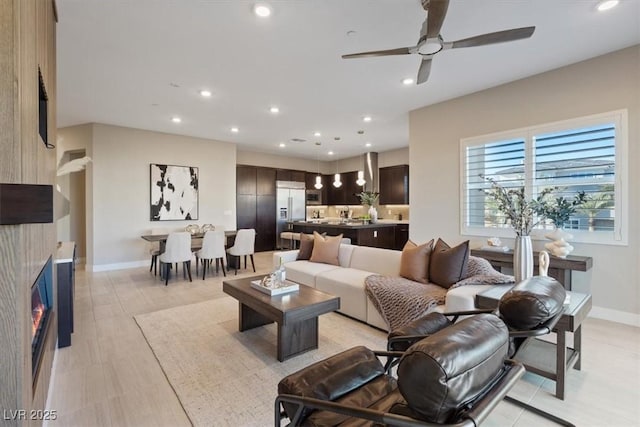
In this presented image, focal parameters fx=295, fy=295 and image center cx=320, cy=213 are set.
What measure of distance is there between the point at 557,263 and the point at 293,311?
3.08 m

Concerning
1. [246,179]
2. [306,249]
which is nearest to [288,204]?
[246,179]

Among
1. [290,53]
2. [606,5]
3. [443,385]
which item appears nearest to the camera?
[443,385]

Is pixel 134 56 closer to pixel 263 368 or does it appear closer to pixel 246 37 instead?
pixel 246 37

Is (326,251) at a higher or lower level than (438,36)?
lower

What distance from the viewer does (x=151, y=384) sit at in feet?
7.09

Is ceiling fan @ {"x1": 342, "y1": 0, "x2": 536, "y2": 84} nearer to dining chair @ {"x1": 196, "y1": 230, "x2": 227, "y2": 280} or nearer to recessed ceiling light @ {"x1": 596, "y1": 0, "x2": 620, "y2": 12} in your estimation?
recessed ceiling light @ {"x1": 596, "y1": 0, "x2": 620, "y2": 12}

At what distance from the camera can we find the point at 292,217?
9.14m

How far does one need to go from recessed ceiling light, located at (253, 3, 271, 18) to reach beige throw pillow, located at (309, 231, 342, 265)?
2.84 meters

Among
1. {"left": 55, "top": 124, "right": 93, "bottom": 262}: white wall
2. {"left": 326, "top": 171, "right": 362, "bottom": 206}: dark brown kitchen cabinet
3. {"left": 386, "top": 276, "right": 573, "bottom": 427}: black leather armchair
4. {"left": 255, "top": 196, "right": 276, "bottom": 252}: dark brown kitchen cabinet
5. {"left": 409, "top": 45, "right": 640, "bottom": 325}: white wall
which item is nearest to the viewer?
{"left": 386, "top": 276, "right": 573, "bottom": 427}: black leather armchair

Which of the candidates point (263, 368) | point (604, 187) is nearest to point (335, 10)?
point (263, 368)

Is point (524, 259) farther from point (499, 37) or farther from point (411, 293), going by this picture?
point (499, 37)

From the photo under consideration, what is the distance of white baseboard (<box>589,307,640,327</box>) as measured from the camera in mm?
3182

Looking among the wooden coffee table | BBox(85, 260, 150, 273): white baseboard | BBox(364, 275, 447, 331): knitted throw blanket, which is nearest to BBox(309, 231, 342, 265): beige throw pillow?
BBox(364, 275, 447, 331): knitted throw blanket

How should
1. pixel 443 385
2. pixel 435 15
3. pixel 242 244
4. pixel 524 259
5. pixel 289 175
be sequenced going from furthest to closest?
pixel 289 175 < pixel 242 244 < pixel 524 259 < pixel 435 15 < pixel 443 385
